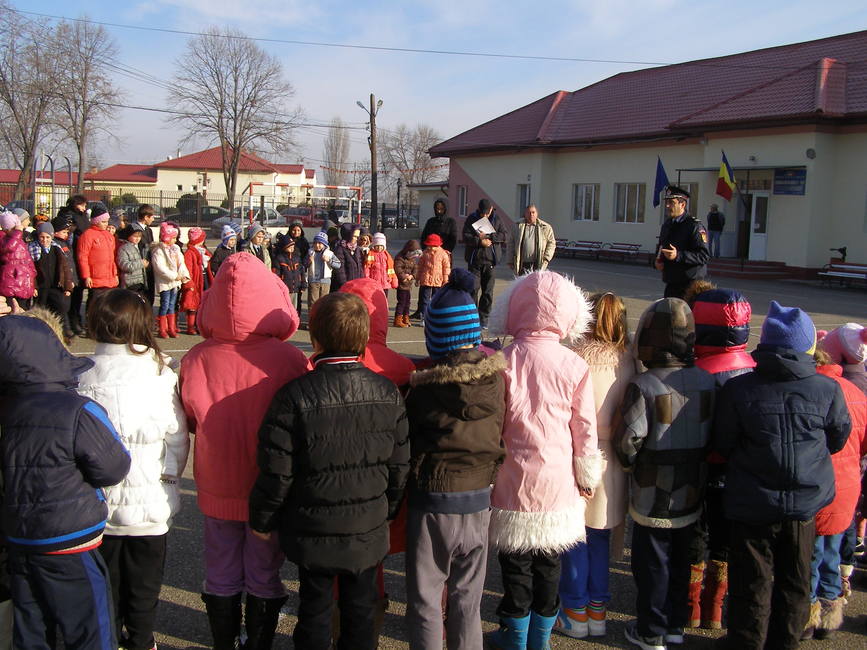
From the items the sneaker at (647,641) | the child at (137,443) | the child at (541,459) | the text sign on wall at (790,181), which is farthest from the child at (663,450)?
the text sign on wall at (790,181)

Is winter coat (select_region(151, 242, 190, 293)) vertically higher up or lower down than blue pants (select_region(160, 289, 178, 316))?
higher up

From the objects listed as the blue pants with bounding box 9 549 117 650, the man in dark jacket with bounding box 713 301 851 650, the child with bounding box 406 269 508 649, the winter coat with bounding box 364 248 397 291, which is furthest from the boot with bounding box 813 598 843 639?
the winter coat with bounding box 364 248 397 291

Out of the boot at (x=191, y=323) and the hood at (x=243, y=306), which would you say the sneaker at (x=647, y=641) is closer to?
the hood at (x=243, y=306)

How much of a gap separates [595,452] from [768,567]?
0.89 meters

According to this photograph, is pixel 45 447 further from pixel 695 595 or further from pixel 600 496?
pixel 695 595

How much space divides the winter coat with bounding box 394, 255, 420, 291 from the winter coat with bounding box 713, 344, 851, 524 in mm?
9123

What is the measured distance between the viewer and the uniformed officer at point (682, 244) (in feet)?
23.1

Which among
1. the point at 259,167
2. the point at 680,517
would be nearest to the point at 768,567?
the point at 680,517

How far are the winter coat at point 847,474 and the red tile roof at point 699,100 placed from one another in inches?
810

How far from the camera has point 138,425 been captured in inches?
116

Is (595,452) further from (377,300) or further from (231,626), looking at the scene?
(231,626)

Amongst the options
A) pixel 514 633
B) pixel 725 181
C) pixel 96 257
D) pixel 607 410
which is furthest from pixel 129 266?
pixel 725 181

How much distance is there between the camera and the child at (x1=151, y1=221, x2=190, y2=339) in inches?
400

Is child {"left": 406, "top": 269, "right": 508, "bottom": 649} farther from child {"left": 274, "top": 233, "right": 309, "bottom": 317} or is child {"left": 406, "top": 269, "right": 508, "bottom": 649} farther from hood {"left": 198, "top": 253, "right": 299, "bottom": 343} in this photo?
child {"left": 274, "top": 233, "right": 309, "bottom": 317}
